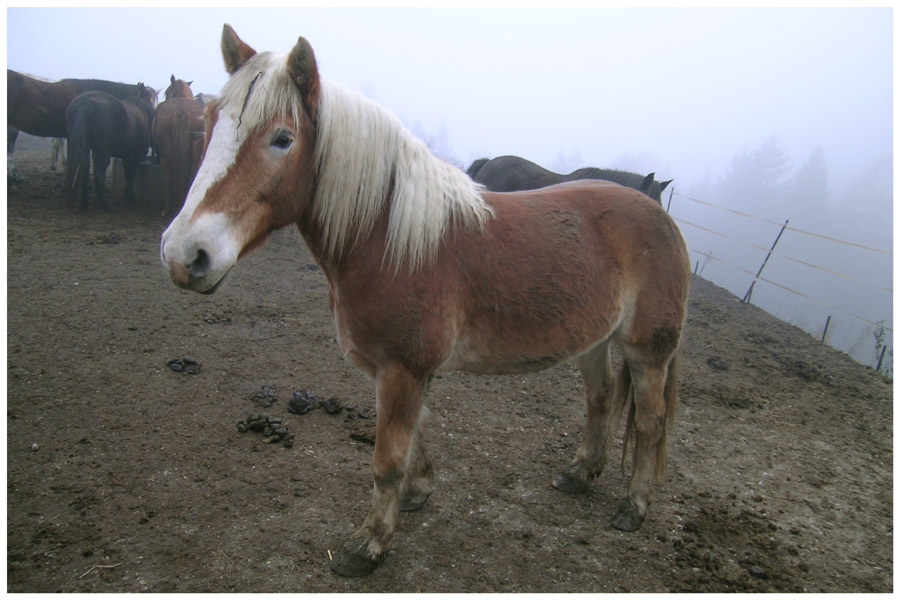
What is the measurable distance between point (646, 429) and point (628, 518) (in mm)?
532

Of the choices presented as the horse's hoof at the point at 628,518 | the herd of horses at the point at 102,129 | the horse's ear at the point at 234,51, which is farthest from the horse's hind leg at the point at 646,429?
the herd of horses at the point at 102,129

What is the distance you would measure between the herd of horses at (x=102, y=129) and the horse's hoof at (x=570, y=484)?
852 centimetres

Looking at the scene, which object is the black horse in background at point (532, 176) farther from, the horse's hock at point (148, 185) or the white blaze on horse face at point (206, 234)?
the white blaze on horse face at point (206, 234)

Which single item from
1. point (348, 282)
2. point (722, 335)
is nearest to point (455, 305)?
point (348, 282)

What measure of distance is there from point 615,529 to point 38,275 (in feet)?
22.7

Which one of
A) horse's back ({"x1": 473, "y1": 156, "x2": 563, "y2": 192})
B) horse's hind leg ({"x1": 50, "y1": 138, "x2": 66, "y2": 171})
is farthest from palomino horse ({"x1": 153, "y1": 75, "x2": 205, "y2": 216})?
horse's back ({"x1": 473, "y1": 156, "x2": 563, "y2": 192})

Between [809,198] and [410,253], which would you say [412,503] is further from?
[809,198]

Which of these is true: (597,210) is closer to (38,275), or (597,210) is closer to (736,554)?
(736,554)

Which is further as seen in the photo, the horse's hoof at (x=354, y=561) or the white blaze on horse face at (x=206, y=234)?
the horse's hoof at (x=354, y=561)

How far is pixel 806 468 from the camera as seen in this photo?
12.0 ft

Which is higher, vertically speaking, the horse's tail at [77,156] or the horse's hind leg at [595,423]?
the horse's tail at [77,156]

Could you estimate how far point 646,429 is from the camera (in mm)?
2838

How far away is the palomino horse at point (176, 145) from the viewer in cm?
904

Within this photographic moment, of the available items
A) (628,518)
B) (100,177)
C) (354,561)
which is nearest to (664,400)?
(628,518)
